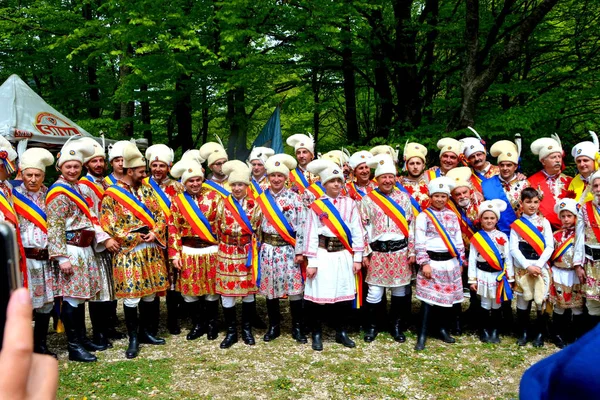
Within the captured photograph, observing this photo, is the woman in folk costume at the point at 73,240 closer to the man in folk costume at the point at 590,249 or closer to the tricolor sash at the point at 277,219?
the tricolor sash at the point at 277,219

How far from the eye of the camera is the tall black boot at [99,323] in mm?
5199

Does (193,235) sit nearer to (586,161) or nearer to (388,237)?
(388,237)

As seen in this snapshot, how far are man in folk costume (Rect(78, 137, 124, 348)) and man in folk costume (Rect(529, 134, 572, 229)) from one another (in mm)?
4954

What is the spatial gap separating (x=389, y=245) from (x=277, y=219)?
1331 millimetres

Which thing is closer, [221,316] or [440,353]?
[440,353]

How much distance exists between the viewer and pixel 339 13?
911 centimetres

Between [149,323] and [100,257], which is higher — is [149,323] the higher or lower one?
the lower one

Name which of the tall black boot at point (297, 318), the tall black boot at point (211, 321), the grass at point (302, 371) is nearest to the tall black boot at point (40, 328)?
the grass at point (302, 371)

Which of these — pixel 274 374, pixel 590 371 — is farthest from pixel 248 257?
pixel 590 371

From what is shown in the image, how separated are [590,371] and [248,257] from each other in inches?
185

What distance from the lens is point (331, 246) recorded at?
16.7 ft

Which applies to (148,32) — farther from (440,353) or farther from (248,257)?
(440,353)

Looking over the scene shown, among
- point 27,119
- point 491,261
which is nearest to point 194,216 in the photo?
point 491,261

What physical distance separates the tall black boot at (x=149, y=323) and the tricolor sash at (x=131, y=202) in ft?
3.20
